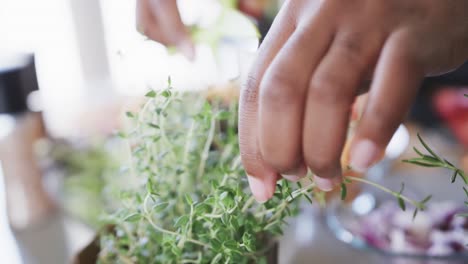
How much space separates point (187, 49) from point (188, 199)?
14 cm

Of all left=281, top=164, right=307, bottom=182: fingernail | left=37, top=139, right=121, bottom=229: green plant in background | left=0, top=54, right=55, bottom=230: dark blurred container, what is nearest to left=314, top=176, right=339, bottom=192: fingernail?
left=281, top=164, right=307, bottom=182: fingernail

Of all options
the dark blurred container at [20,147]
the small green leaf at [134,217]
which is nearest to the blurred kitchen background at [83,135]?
the dark blurred container at [20,147]

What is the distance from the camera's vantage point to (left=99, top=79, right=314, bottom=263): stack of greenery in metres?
0.34

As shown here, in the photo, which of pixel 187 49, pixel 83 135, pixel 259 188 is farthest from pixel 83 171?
pixel 259 188

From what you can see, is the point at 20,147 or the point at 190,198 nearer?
the point at 190,198

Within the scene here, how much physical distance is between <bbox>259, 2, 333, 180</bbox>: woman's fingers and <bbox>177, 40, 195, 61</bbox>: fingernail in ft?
0.60


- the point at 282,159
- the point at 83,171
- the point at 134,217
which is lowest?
the point at 83,171

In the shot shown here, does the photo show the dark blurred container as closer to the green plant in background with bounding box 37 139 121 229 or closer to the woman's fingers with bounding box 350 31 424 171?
the green plant in background with bounding box 37 139 121 229

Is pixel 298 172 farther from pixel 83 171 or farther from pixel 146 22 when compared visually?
pixel 83 171

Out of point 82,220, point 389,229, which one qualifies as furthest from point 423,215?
point 82,220

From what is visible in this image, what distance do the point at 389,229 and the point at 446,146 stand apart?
0.39m

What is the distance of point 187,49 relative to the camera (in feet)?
1.33

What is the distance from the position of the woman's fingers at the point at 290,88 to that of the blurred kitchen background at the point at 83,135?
5.8 inches

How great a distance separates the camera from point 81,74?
1159 millimetres
